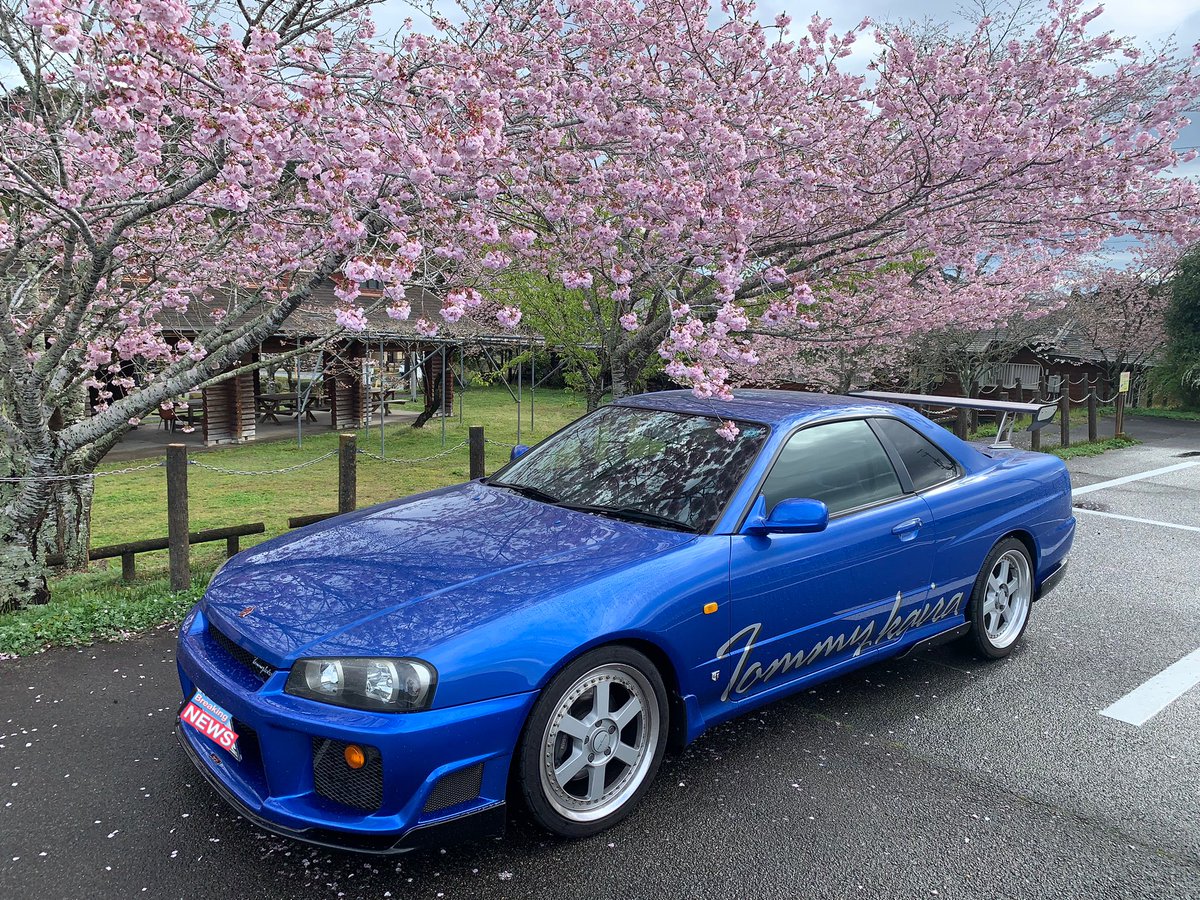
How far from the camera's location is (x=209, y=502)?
1327 centimetres

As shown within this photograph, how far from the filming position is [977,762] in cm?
332

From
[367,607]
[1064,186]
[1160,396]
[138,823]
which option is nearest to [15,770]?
[138,823]

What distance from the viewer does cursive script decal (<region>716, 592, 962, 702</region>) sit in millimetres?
3082

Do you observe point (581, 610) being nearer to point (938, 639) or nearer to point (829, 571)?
point (829, 571)

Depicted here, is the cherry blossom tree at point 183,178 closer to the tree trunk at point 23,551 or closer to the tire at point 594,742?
the tree trunk at point 23,551

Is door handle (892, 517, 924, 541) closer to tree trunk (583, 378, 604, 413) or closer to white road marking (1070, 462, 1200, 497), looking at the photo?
tree trunk (583, 378, 604, 413)

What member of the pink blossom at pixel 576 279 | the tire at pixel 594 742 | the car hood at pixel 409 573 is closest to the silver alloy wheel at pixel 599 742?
the tire at pixel 594 742

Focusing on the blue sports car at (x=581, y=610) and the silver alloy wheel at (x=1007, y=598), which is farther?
the silver alloy wheel at (x=1007, y=598)

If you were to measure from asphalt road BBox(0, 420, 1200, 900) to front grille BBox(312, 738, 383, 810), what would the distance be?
13.2 inches

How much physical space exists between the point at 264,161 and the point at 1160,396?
32807mm

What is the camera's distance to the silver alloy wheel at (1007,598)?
4.33 m

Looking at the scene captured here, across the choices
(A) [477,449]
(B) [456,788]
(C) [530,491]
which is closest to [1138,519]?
(A) [477,449]

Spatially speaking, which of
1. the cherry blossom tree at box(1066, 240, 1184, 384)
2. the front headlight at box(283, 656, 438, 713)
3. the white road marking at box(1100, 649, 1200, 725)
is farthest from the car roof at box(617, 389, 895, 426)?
the cherry blossom tree at box(1066, 240, 1184, 384)

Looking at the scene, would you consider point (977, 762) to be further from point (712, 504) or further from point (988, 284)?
point (988, 284)
